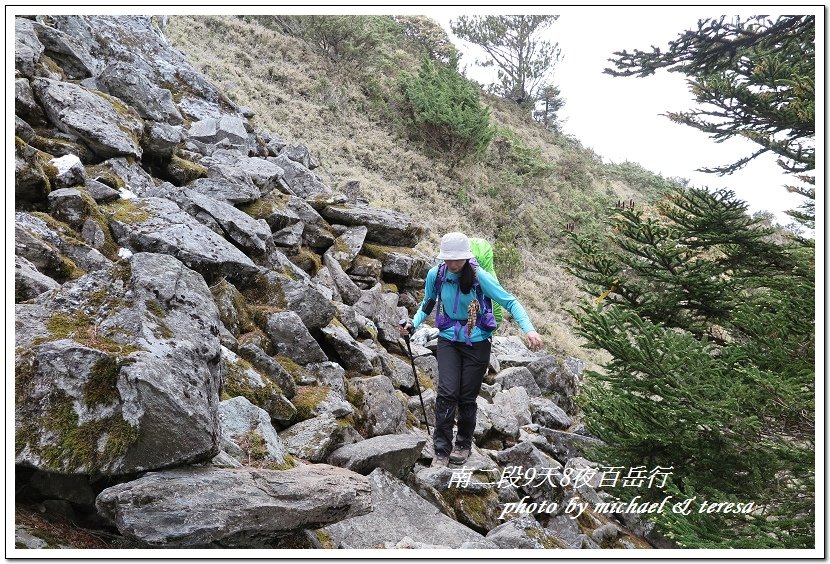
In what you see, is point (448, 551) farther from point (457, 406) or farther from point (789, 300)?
point (789, 300)

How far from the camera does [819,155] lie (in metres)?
4.61

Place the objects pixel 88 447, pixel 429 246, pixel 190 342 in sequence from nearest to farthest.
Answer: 1. pixel 88 447
2. pixel 190 342
3. pixel 429 246

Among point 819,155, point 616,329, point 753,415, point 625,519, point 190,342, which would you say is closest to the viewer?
point 190,342

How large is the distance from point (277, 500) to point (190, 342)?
115 cm

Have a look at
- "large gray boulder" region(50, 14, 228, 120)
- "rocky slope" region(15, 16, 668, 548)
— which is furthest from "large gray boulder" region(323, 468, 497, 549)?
"large gray boulder" region(50, 14, 228, 120)

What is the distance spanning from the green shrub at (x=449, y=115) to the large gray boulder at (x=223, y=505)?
25.9 meters

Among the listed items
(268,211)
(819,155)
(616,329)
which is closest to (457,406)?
(616,329)

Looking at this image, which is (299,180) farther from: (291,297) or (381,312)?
(291,297)

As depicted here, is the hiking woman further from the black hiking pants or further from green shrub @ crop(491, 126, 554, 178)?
green shrub @ crop(491, 126, 554, 178)

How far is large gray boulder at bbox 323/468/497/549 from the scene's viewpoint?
4270mm

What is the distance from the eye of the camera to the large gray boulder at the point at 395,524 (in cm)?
427

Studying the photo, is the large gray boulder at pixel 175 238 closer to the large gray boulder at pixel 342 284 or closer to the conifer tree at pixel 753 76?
the large gray boulder at pixel 342 284

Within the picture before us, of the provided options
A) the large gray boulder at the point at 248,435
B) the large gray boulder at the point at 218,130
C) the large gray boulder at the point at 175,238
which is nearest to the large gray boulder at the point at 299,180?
the large gray boulder at the point at 218,130

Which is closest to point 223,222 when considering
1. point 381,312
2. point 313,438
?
point 381,312
